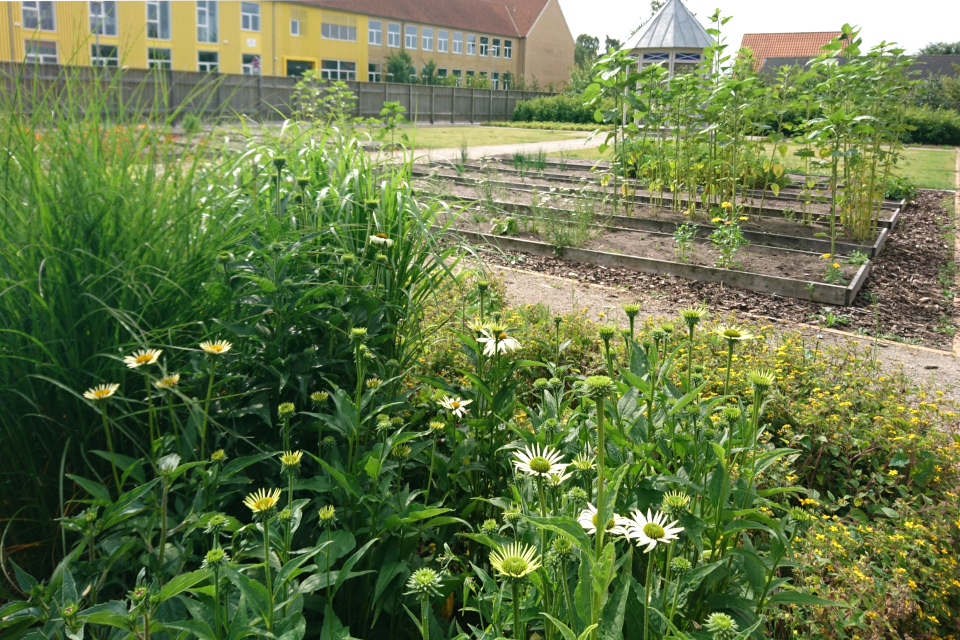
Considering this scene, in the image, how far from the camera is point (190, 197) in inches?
80.6

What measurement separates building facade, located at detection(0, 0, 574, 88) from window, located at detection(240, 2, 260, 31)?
5 centimetres

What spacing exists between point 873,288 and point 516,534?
16.4 ft

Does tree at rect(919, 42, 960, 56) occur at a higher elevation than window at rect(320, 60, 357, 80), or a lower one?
higher

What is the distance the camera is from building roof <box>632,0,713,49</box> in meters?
17.7

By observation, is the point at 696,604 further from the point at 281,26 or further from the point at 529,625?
the point at 281,26

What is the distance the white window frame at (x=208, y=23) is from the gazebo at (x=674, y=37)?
2219 centimetres

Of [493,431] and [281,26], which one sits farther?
[281,26]

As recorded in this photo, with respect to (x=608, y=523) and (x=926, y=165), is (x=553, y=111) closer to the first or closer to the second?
(x=926, y=165)

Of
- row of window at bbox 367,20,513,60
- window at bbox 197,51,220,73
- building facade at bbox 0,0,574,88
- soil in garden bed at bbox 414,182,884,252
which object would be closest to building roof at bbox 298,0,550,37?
building facade at bbox 0,0,574,88

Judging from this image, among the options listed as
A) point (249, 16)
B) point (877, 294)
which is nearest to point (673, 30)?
point (877, 294)

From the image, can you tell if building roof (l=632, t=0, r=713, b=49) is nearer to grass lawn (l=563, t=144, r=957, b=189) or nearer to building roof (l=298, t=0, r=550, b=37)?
grass lawn (l=563, t=144, r=957, b=189)

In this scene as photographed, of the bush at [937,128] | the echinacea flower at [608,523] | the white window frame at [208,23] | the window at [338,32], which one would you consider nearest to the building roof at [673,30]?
the bush at [937,128]

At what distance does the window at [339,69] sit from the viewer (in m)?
35.5

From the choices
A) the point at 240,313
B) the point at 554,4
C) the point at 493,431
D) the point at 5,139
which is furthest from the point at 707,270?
the point at 554,4
